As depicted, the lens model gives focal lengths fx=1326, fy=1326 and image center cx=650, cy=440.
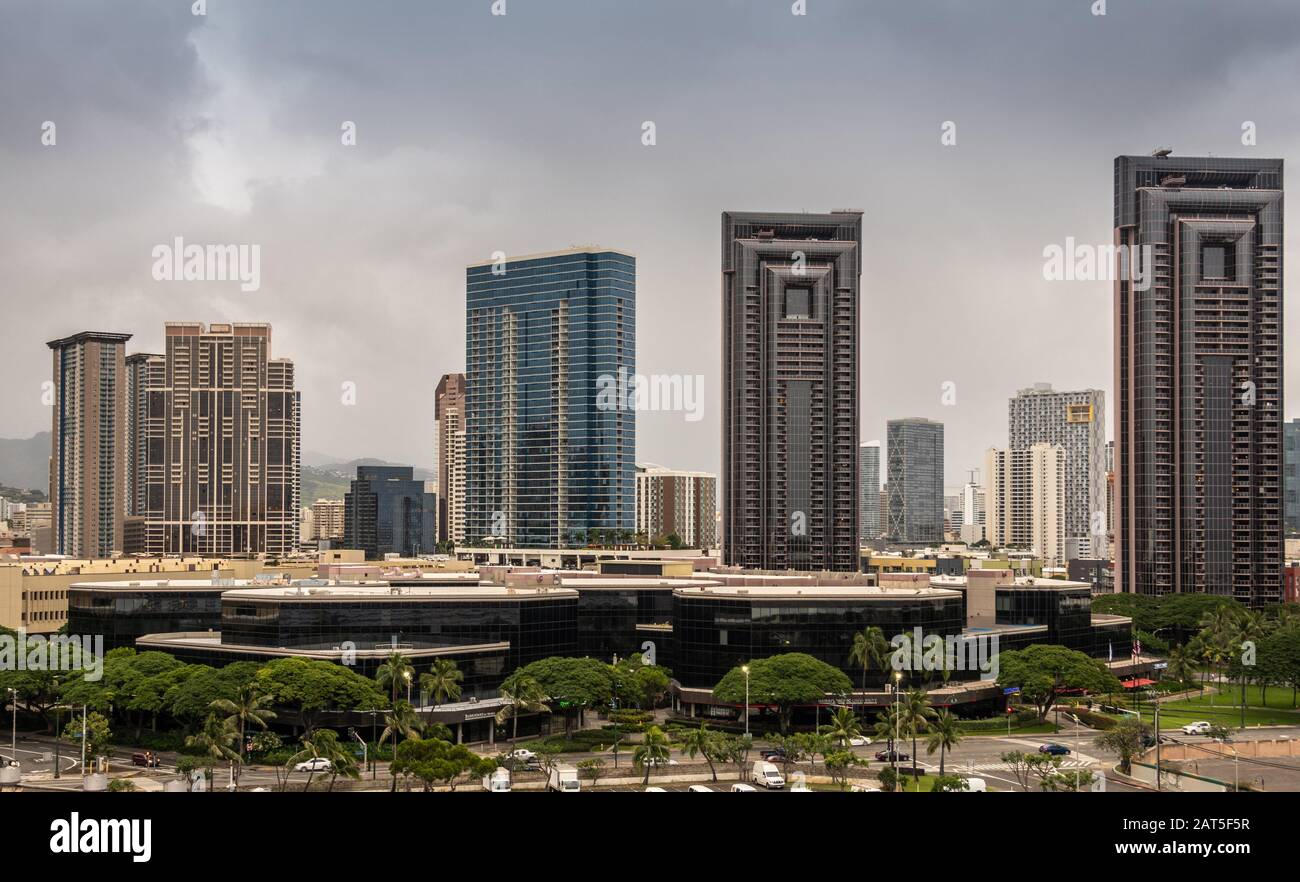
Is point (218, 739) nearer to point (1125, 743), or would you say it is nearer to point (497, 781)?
point (497, 781)

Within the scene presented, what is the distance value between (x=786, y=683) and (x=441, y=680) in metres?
21.3

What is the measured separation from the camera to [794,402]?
169 metres

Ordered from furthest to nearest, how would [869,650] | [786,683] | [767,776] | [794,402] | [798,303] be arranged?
[798,303], [794,402], [869,650], [786,683], [767,776]

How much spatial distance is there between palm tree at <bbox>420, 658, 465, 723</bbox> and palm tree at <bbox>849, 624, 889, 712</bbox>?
25618 millimetres

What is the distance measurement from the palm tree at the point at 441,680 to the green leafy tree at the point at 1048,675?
122 feet

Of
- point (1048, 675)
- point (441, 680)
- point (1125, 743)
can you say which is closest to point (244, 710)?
point (441, 680)

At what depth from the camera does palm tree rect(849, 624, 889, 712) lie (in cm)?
8494

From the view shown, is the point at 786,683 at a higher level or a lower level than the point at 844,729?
higher

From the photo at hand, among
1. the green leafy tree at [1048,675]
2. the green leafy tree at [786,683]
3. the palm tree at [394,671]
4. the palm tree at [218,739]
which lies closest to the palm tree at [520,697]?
the palm tree at [394,671]

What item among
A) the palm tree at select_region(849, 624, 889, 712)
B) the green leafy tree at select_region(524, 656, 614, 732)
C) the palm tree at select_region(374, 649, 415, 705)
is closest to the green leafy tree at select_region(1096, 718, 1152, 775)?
the palm tree at select_region(849, 624, 889, 712)
